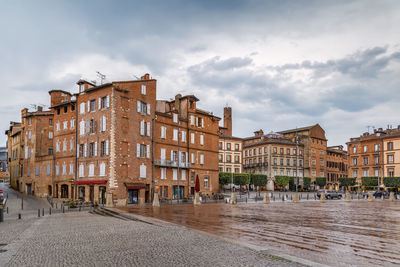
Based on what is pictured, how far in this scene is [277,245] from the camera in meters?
13.0

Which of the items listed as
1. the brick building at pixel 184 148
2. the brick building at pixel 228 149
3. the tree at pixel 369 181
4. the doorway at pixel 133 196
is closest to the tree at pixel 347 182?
the tree at pixel 369 181

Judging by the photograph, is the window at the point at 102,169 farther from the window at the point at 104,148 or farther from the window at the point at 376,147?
the window at the point at 376,147

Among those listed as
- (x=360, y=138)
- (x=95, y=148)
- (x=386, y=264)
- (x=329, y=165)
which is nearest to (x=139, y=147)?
(x=95, y=148)

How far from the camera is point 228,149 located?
8619 centimetres

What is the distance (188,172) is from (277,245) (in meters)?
42.7

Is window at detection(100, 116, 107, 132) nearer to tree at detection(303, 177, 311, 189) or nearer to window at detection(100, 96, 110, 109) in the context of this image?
window at detection(100, 96, 110, 109)

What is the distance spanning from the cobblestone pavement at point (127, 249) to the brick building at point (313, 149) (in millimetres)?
82884

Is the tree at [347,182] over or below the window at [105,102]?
below

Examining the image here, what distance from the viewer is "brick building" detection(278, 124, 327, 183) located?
95125 millimetres

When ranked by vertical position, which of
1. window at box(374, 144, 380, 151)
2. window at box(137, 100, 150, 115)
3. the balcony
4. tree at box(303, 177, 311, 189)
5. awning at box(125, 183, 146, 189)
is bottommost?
tree at box(303, 177, 311, 189)

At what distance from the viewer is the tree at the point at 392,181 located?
74.6m

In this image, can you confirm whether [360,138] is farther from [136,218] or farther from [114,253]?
[114,253]

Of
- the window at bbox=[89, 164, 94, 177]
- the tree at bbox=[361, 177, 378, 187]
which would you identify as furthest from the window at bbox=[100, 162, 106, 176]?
the tree at bbox=[361, 177, 378, 187]

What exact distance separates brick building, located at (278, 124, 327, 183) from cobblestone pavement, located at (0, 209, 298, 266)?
82884mm
